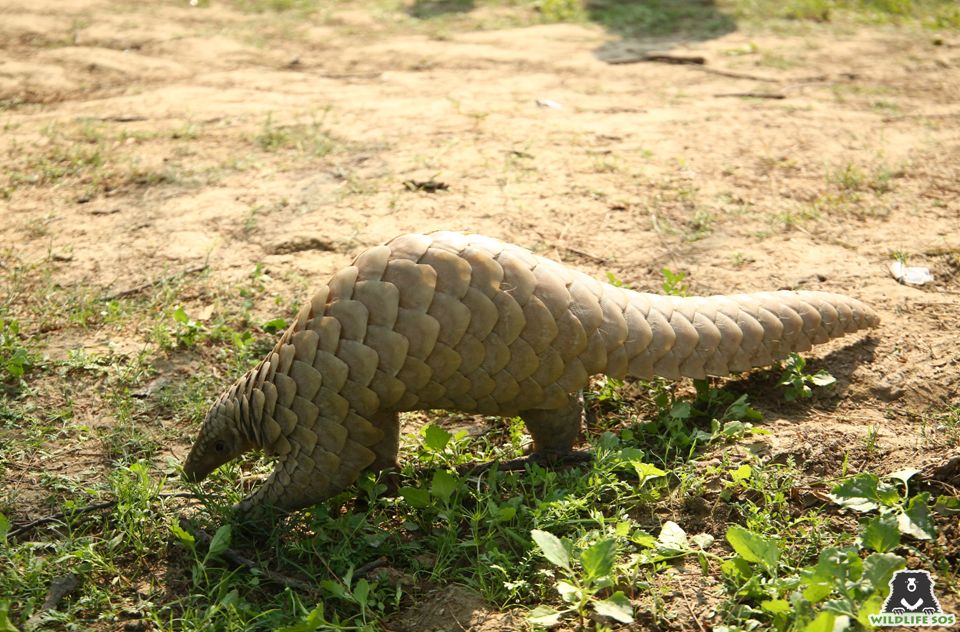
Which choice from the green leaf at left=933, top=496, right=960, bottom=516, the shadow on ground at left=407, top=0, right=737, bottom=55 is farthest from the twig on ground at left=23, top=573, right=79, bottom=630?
the shadow on ground at left=407, top=0, right=737, bottom=55

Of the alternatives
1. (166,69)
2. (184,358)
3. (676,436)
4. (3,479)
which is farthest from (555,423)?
(166,69)

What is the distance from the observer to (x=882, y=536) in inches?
101

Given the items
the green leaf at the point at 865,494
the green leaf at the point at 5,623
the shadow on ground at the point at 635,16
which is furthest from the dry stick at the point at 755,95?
A: the green leaf at the point at 5,623

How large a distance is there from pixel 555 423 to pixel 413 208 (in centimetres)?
206

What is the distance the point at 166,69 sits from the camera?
23.4 feet

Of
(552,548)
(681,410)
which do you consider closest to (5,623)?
(552,548)

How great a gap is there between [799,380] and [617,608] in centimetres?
142

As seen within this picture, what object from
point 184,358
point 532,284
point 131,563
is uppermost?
point 532,284

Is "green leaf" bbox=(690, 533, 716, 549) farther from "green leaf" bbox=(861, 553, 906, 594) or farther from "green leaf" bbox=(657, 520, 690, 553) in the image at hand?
"green leaf" bbox=(861, 553, 906, 594)

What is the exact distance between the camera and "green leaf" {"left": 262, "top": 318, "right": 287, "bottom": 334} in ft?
13.5

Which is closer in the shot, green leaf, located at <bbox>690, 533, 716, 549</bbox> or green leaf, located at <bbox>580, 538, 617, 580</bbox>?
green leaf, located at <bbox>580, 538, 617, 580</bbox>

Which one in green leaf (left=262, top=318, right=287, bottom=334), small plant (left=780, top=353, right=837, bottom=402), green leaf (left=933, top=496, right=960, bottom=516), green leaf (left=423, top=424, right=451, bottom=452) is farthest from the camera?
green leaf (left=262, top=318, right=287, bottom=334)

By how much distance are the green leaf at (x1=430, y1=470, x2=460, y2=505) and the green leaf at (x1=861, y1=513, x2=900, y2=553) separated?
127cm

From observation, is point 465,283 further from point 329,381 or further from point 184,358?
point 184,358
